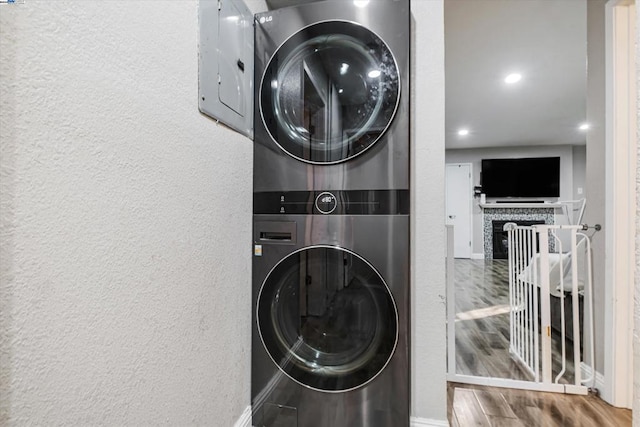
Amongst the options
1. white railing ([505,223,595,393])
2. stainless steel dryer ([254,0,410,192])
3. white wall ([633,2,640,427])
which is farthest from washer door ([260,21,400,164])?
white railing ([505,223,595,393])

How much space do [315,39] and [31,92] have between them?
0.98 m

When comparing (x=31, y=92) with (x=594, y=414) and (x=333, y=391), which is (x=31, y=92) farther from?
(x=594, y=414)

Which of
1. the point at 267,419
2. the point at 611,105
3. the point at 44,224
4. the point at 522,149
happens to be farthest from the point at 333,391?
the point at 522,149

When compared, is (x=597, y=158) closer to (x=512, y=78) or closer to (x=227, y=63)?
(x=227, y=63)

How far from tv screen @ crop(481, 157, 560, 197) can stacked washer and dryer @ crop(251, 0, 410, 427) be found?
21.8 feet

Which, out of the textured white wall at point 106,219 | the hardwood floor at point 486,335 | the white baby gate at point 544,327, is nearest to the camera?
the textured white wall at point 106,219

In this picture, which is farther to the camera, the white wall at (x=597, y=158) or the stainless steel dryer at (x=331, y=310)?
the white wall at (x=597, y=158)

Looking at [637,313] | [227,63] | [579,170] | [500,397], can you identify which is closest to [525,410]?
[500,397]

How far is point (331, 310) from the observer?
1.17 meters

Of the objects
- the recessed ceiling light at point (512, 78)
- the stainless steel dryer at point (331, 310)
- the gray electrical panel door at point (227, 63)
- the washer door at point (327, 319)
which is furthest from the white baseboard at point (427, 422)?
the recessed ceiling light at point (512, 78)

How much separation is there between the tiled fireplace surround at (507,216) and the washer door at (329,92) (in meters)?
6.80

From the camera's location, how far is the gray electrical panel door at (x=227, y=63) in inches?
36.1

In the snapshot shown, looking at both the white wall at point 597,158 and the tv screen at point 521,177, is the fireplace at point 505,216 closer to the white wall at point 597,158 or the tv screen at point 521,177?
the tv screen at point 521,177

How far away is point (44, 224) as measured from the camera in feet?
1.62
